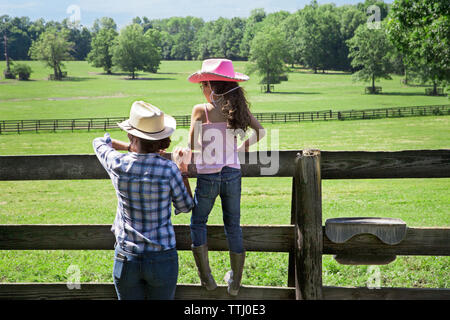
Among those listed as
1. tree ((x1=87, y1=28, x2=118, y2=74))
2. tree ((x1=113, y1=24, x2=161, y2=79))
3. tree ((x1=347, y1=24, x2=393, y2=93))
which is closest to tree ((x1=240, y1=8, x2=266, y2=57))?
tree ((x1=113, y1=24, x2=161, y2=79))

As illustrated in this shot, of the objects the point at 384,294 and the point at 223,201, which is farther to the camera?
the point at 384,294

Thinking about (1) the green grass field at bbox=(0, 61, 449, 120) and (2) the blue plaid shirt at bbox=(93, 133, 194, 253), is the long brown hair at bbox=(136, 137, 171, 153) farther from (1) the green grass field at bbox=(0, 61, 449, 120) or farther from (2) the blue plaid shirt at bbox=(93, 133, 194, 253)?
→ (1) the green grass field at bbox=(0, 61, 449, 120)

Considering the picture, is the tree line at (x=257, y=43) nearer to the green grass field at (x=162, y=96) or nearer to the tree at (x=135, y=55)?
the tree at (x=135, y=55)

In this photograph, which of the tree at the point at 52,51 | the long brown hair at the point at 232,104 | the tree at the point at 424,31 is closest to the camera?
the long brown hair at the point at 232,104

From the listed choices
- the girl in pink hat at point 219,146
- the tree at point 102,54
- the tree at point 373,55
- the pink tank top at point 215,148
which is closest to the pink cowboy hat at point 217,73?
the girl in pink hat at point 219,146

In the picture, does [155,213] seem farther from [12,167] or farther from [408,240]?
[408,240]

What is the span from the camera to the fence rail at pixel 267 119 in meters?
45.1

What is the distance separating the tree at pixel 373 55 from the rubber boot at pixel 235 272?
85.5 m

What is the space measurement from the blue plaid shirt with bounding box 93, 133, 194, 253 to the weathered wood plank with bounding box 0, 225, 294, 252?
2.20ft

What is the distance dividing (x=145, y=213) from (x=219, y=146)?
2.50 ft

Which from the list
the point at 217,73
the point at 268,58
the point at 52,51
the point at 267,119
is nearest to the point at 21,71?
the point at 52,51

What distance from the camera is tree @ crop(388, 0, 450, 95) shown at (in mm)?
19297

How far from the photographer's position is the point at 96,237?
378 centimetres

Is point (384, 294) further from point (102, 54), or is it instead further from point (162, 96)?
point (102, 54)
